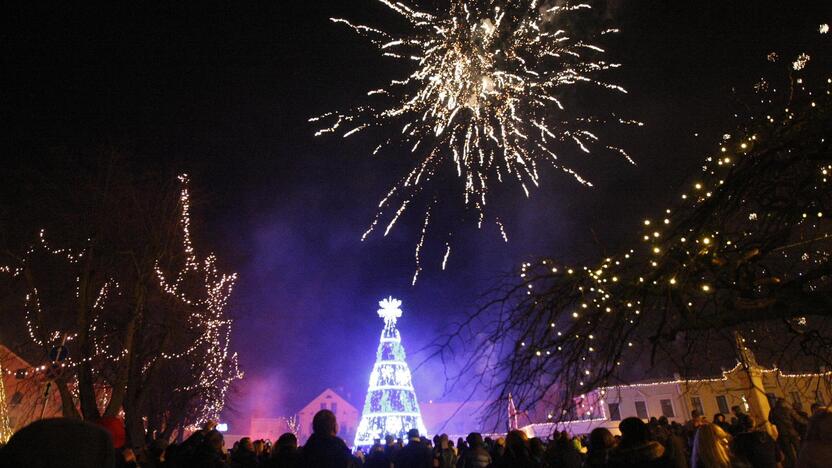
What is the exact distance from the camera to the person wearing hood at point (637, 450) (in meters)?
3.70

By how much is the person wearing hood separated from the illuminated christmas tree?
24.5 meters

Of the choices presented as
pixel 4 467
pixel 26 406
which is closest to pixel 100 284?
pixel 4 467

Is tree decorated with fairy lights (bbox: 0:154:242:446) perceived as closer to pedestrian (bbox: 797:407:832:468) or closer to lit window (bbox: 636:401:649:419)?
pedestrian (bbox: 797:407:832:468)

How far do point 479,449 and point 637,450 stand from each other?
4271mm

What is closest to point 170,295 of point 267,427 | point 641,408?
point 641,408

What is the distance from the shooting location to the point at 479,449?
25.0 ft

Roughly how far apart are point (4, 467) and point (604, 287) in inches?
146

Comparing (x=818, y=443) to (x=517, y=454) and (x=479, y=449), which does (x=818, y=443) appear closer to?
(x=517, y=454)

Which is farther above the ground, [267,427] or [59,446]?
[267,427]

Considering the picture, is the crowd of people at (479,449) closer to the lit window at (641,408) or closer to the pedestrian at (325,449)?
the pedestrian at (325,449)

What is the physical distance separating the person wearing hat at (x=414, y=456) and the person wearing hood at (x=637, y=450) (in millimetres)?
5759

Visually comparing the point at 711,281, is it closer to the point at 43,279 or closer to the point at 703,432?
the point at 703,432

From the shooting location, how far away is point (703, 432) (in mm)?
6051

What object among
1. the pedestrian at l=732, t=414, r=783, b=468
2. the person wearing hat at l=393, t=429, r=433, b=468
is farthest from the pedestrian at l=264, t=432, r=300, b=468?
the pedestrian at l=732, t=414, r=783, b=468
